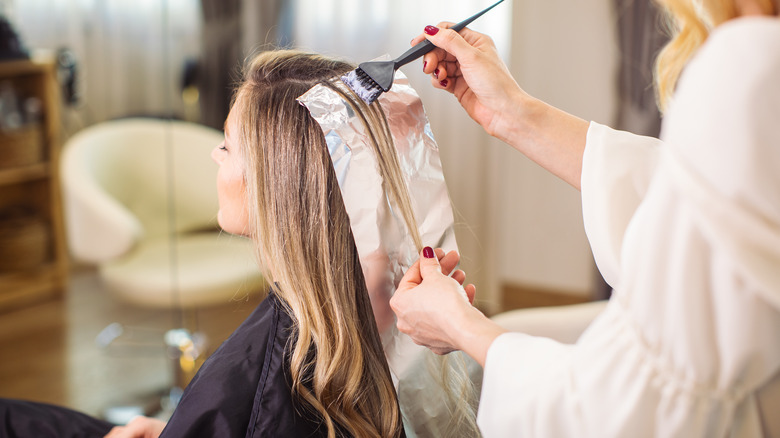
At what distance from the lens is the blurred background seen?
7.06ft

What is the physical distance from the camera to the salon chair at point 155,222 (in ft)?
6.75

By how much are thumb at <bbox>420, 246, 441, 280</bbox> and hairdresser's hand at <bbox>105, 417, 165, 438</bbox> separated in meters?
0.50

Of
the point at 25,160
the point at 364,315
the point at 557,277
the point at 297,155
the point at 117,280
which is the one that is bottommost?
the point at 557,277

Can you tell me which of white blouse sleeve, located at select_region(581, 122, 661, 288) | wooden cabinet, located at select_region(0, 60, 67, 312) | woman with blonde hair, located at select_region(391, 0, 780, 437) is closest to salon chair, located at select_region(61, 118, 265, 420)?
wooden cabinet, located at select_region(0, 60, 67, 312)

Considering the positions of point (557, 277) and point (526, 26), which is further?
point (557, 277)

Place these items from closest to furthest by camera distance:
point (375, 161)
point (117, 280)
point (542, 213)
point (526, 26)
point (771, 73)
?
point (771, 73), point (375, 161), point (117, 280), point (526, 26), point (542, 213)

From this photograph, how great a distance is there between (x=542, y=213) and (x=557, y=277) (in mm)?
262

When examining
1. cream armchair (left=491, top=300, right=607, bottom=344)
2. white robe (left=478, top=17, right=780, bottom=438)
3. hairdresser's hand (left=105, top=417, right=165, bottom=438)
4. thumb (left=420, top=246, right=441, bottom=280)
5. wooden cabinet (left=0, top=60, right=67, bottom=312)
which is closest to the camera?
white robe (left=478, top=17, right=780, bottom=438)

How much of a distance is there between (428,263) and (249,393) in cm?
28

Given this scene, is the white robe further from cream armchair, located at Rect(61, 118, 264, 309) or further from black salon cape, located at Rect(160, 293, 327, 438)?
cream armchair, located at Rect(61, 118, 264, 309)

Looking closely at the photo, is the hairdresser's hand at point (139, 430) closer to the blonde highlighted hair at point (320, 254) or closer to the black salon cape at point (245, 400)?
the black salon cape at point (245, 400)

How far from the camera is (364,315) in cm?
95

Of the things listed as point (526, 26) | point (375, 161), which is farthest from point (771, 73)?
point (526, 26)

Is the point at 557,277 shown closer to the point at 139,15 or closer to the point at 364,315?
the point at 139,15
